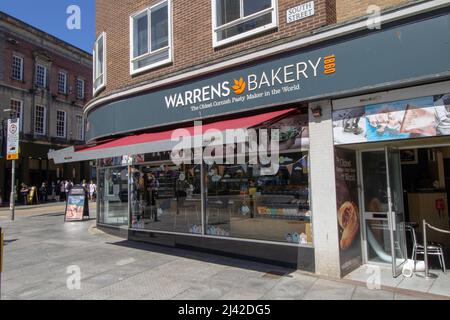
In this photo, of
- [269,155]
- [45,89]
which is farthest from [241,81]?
[45,89]

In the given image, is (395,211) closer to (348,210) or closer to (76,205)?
(348,210)

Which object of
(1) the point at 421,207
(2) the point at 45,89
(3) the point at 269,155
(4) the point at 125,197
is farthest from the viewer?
(2) the point at 45,89

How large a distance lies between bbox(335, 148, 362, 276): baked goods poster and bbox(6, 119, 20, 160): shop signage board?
48.7ft

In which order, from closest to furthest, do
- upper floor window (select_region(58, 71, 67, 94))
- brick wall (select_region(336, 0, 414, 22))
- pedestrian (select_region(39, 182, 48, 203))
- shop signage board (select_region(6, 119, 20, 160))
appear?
brick wall (select_region(336, 0, 414, 22)) → shop signage board (select_region(6, 119, 20, 160)) → pedestrian (select_region(39, 182, 48, 203)) → upper floor window (select_region(58, 71, 67, 94))

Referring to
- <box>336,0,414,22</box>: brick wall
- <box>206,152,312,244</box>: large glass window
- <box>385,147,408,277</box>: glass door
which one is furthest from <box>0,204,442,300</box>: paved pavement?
<box>336,0,414,22</box>: brick wall

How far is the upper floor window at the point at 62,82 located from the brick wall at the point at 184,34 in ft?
83.3

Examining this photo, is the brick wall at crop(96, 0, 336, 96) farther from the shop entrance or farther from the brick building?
the brick building

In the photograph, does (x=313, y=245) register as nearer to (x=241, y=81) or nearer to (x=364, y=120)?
(x=364, y=120)

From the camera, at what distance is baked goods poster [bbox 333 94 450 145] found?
18.9ft

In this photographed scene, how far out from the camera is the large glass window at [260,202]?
24.8ft
